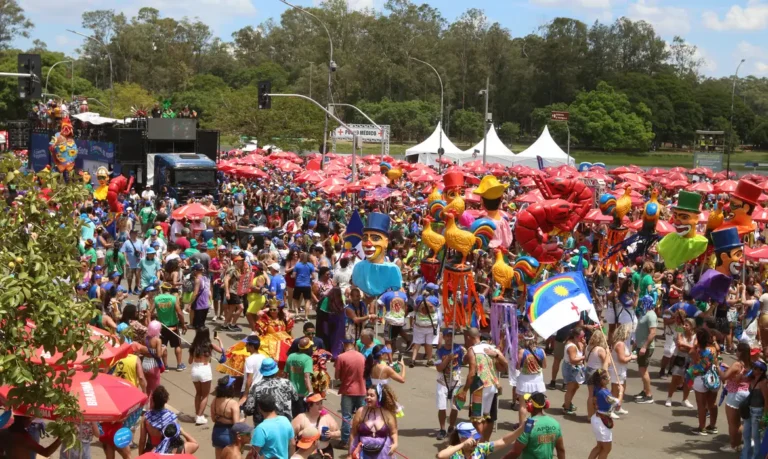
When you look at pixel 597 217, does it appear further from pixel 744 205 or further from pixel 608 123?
pixel 608 123

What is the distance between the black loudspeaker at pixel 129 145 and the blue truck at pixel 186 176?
2753 millimetres

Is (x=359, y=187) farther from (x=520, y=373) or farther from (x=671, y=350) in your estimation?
(x=520, y=373)

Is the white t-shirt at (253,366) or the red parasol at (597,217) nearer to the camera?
the white t-shirt at (253,366)

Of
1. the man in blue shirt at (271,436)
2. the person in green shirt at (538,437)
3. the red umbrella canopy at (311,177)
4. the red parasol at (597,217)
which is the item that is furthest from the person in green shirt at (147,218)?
the person in green shirt at (538,437)

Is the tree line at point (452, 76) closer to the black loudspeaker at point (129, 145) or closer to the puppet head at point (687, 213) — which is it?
the black loudspeaker at point (129, 145)

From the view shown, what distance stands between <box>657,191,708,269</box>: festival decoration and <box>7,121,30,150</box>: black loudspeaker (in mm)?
39102

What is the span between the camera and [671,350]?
13148 mm

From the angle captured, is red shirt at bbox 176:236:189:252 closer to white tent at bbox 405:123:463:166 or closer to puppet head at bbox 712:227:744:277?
puppet head at bbox 712:227:744:277

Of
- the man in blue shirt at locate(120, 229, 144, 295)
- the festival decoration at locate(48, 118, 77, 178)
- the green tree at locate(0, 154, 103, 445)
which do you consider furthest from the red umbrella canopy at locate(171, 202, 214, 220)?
the festival decoration at locate(48, 118, 77, 178)

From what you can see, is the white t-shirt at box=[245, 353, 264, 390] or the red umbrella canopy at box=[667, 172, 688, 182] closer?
the white t-shirt at box=[245, 353, 264, 390]

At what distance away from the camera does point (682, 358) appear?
12008 millimetres

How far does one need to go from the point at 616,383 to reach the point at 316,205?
16.6 m

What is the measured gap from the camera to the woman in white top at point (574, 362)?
11125 millimetres

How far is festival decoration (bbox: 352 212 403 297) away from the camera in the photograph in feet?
41.5
